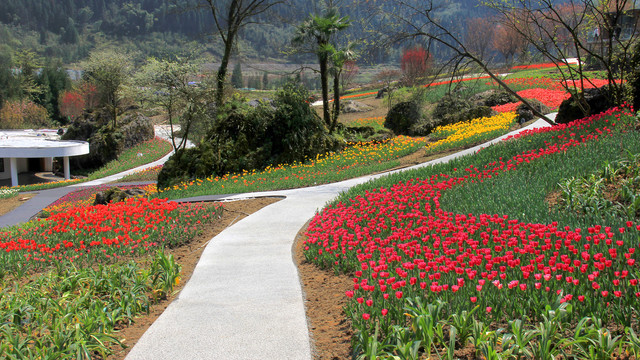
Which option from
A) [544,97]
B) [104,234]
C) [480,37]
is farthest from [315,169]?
[480,37]

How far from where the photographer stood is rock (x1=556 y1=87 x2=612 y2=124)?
1242cm

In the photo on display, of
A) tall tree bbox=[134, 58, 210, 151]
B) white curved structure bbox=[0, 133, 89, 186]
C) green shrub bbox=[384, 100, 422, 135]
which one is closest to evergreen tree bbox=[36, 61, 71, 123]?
white curved structure bbox=[0, 133, 89, 186]

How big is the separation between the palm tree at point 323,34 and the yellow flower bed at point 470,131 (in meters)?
5.51

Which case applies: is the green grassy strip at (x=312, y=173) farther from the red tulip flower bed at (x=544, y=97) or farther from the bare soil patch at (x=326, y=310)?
the bare soil patch at (x=326, y=310)

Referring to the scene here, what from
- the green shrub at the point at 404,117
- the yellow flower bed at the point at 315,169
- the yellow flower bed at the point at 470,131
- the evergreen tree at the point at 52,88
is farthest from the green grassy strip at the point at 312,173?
the evergreen tree at the point at 52,88

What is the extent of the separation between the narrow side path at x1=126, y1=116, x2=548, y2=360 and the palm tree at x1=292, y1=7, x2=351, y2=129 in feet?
53.1

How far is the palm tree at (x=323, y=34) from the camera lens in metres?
23.4

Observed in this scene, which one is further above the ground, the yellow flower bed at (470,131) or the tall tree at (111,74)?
the tall tree at (111,74)

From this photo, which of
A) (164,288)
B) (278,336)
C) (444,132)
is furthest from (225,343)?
(444,132)

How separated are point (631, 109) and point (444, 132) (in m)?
10.9

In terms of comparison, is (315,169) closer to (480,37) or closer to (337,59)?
(337,59)

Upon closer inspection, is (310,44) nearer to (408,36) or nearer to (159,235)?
(408,36)

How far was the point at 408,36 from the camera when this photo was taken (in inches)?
497

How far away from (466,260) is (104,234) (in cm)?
624
